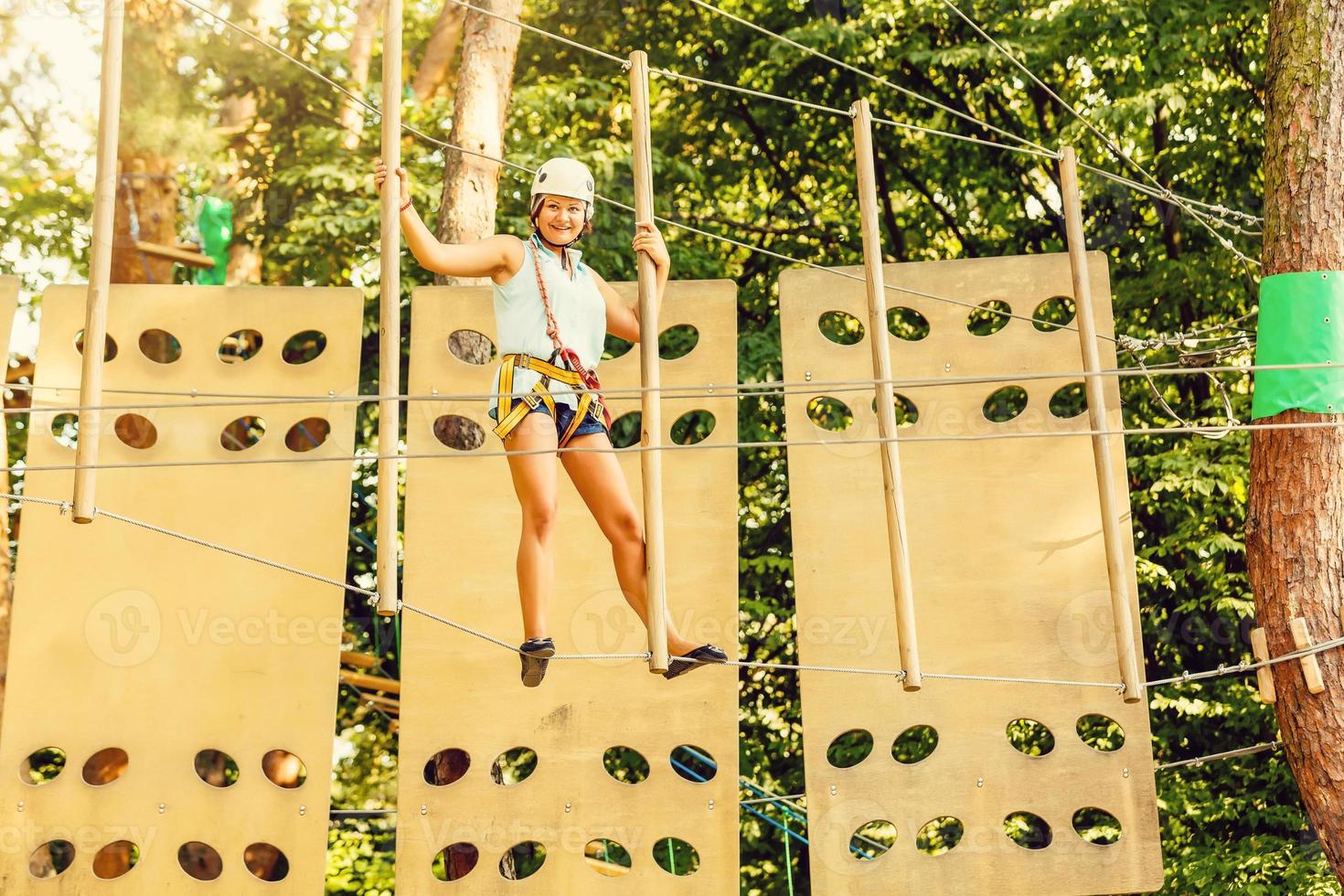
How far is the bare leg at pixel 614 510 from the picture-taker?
4.58 m

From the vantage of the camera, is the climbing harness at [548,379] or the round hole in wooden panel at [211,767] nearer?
the climbing harness at [548,379]

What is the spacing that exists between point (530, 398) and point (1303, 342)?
2819mm

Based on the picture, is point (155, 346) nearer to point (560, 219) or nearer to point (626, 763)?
point (626, 763)

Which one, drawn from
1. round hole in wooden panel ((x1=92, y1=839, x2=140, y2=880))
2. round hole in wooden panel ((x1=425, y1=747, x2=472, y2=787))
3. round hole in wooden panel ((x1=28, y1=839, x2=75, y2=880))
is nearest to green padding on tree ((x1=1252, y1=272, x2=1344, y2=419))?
round hole in wooden panel ((x1=425, y1=747, x2=472, y2=787))

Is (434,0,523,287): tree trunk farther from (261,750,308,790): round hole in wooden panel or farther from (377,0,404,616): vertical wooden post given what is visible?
(261,750,308,790): round hole in wooden panel

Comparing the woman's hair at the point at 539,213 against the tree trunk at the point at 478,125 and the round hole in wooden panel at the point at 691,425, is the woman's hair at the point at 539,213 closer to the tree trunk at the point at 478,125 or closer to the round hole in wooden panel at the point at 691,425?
the tree trunk at the point at 478,125

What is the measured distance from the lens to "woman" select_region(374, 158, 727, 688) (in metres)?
4.54

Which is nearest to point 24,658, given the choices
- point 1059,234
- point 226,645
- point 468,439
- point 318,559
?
point 226,645

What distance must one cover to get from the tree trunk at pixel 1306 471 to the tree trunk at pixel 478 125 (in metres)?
3.44

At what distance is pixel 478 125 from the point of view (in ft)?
23.0

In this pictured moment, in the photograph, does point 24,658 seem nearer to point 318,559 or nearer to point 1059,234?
point 318,559

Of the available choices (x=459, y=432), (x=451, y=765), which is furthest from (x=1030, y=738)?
(x=459, y=432)

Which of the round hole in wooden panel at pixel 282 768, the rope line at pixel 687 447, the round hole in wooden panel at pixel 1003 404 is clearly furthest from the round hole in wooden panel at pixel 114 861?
the round hole in wooden panel at pixel 1003 404

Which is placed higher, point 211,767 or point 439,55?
point 439,55
